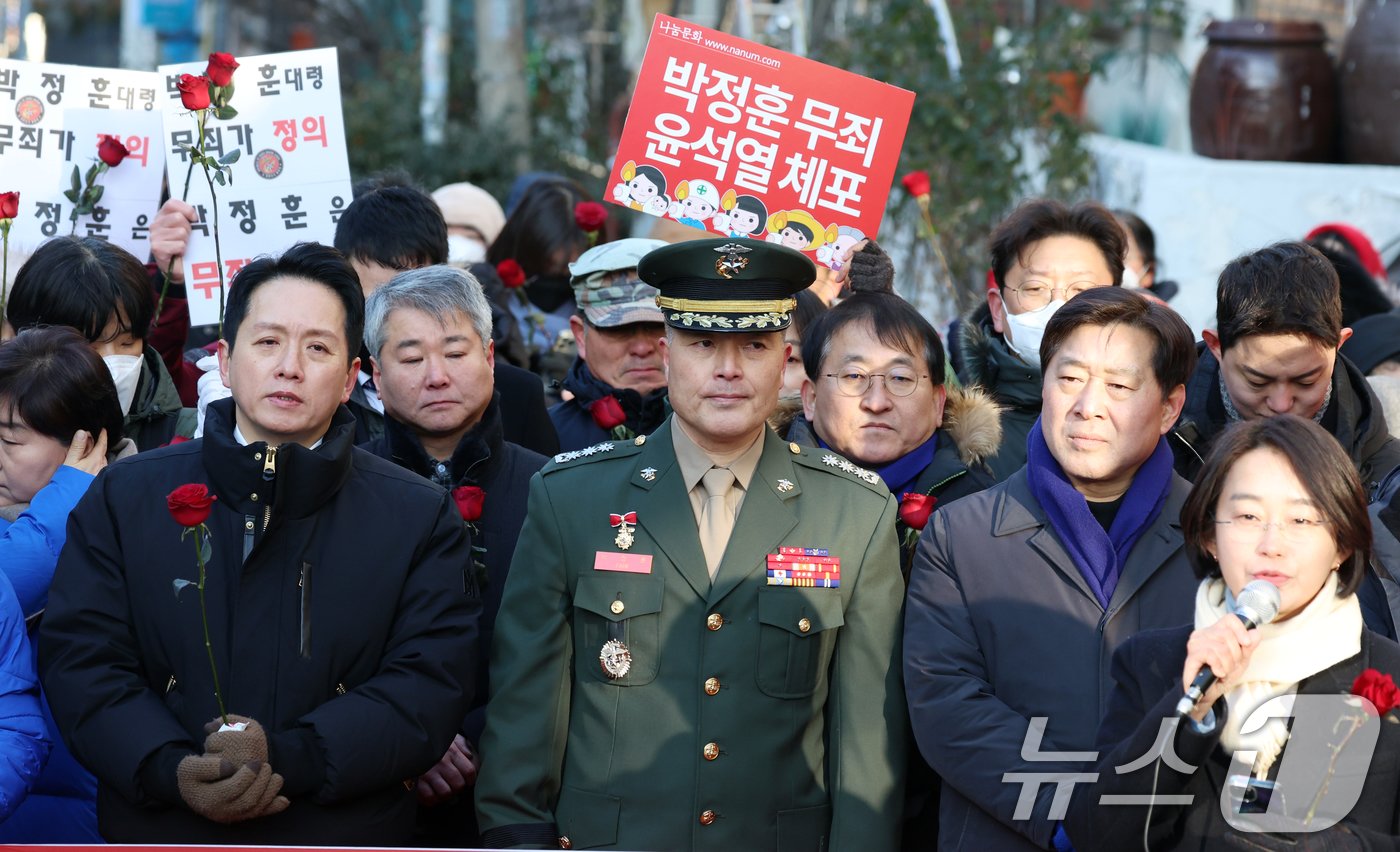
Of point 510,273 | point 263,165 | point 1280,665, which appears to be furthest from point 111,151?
point 1280,665

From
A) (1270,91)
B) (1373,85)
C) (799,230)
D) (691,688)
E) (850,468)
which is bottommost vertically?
(691,688)

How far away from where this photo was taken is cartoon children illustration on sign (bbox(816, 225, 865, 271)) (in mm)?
5340

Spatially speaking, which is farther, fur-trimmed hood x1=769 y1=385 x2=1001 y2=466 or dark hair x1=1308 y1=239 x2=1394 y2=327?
dark hair x1=1308 y1=239 x2=1394 y2=327

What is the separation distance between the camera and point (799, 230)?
211 inches

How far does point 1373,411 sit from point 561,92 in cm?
1283

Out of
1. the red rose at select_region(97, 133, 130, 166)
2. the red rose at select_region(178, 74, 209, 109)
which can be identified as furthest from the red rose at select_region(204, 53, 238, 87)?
the red rose at select_region(97, 133, 130, 166)

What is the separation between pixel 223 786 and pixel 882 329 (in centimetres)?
216

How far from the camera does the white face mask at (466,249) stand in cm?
770

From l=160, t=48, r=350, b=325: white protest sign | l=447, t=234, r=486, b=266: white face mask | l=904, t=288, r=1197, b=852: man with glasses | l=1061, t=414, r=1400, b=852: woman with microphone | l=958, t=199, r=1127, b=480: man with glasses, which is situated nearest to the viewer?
l=1061, t=414, r=1400, b=852: woman with microphone

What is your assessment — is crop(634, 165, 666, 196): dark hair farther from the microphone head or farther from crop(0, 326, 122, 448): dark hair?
the microphone head

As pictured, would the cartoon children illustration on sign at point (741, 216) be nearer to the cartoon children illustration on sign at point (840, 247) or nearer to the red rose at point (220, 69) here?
the cartoon children illustration on sign at point (840, 247)

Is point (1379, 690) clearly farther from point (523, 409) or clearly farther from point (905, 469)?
point (523, 409)

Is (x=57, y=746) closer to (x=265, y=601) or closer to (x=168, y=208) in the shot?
(x=265, y=601)

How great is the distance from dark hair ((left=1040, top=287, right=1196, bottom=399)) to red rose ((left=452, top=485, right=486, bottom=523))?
1.55 metres
